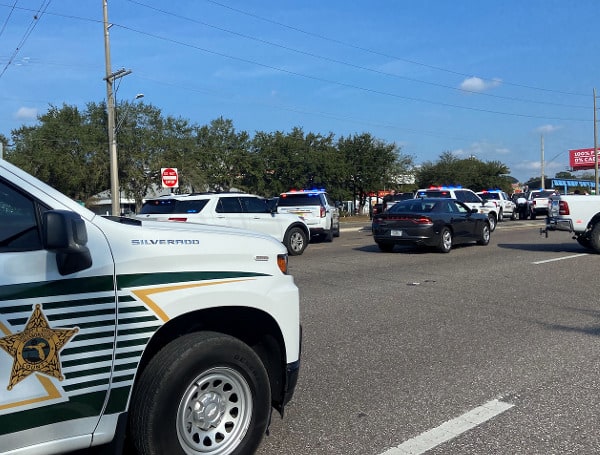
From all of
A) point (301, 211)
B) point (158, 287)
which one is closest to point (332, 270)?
point (301, 211)

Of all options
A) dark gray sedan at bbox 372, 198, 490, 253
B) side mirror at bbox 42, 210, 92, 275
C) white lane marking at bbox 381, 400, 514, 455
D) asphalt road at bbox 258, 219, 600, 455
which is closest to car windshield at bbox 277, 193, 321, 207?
dark gray sedan at bbox 372, 198, 490, 253

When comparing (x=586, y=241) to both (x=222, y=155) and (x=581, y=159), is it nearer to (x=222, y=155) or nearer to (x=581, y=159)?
(x=222, y=155)

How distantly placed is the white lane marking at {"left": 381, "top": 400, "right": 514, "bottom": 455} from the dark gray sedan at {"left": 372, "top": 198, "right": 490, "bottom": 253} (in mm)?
10988

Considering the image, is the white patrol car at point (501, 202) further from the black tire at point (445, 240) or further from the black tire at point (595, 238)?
the black tire at point (595, 238)

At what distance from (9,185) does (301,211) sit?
16.4 meters

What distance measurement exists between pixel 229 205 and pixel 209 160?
46438 mm

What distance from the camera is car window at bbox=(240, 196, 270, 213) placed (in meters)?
14.9

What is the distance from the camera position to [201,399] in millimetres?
3211

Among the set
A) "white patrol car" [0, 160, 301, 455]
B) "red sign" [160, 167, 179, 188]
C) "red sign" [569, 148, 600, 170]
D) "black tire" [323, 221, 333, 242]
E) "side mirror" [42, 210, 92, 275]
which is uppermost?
"red sign" [569, 148, 600, 170]

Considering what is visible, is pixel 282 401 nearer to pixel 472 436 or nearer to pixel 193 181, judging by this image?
pixel 472 436

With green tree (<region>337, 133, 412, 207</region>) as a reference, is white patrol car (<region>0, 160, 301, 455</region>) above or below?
below

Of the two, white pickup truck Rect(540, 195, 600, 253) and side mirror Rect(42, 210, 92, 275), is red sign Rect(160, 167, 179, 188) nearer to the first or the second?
white pickup truck Rect(540, 195, 600, 253)

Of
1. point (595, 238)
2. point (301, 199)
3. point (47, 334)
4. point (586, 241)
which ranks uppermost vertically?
point (301, 199)

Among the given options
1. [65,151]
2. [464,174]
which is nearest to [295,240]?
[65,151]
